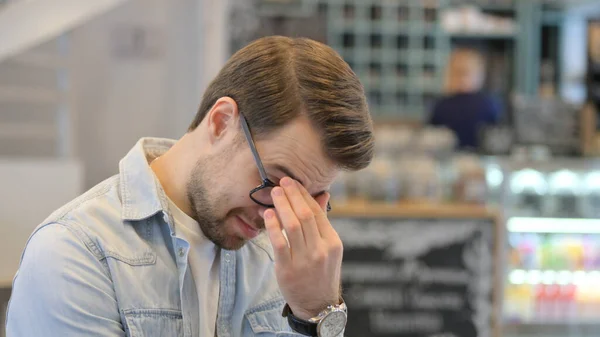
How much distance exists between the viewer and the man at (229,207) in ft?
4.49

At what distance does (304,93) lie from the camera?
1428 millimetres

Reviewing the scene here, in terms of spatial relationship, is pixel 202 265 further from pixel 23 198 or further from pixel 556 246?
pixel 556 246

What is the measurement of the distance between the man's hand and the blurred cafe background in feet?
4.98

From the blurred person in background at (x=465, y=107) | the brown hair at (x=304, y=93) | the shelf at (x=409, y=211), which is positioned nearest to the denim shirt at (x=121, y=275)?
the brown hair at (x=304, y=93)

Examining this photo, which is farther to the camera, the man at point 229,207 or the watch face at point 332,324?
the watch face at point 332,324

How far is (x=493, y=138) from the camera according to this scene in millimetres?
4848

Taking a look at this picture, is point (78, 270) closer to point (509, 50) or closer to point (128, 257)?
point (128, 257)

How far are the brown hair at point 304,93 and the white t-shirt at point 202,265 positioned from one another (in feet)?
0.82

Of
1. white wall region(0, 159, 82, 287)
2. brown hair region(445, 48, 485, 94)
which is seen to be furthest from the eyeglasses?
brown hair region(445, 48, 485, 94)

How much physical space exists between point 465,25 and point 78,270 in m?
6.49

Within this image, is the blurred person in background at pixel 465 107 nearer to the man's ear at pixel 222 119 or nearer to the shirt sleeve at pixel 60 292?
the man's ear at pixel 222 119

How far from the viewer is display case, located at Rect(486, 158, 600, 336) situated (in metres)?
4.83

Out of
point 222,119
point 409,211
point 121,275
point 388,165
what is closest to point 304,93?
point 222,119

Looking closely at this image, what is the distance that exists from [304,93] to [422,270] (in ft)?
7.14
